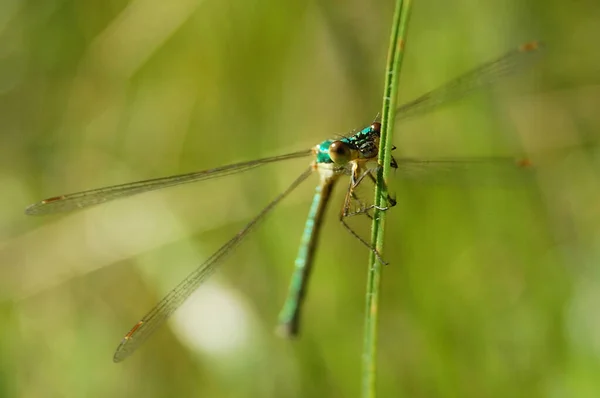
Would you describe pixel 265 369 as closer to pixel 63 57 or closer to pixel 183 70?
pixel 183 70

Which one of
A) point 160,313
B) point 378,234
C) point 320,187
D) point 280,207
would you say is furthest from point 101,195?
point 378,234

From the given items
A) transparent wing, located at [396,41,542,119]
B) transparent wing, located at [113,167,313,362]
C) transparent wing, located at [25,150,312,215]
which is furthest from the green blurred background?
transparent wing, located at [25,150,312,215]

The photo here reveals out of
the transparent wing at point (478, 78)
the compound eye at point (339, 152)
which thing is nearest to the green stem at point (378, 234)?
the compound eye at point (339, 152)

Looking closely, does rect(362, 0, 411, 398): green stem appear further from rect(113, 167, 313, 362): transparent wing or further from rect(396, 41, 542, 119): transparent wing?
rect(113, 167, 313, 362): transparent wing

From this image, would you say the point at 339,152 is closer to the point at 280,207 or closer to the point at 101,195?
the point at 101,195

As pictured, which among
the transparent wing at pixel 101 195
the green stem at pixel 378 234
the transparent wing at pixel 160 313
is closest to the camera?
the green stem at pixel 378 234

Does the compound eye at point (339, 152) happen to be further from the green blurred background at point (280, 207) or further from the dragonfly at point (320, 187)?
the green blurred background at point (280, 207)

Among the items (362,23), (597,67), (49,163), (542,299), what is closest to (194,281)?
(542,299)
